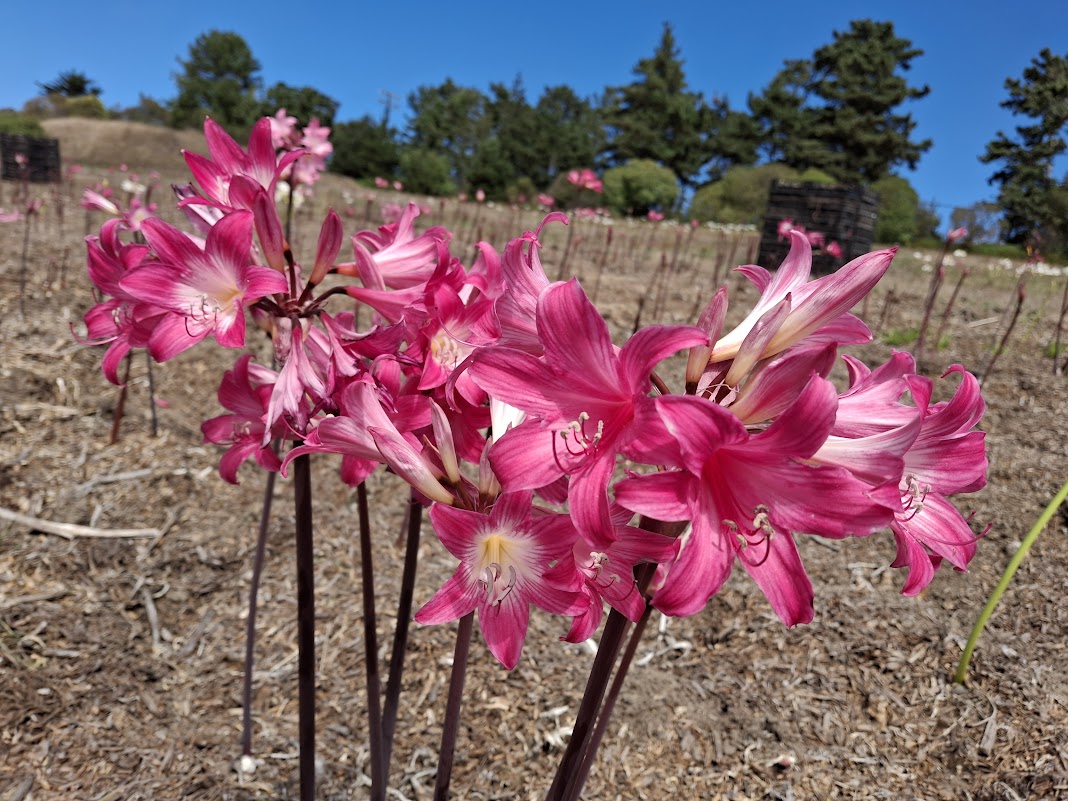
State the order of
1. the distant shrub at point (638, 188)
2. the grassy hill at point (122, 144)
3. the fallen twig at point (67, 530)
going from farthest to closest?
the distant shrub at point (638, 188) → the grassy hill at point (122, 144) → the fallen twig at point (67, 530)

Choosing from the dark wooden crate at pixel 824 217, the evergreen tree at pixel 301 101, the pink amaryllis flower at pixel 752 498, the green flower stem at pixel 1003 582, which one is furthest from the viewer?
the evergreen tree at pixel 301 101

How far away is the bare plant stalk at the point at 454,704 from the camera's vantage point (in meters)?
1.06

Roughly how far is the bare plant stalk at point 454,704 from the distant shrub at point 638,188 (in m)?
26.5

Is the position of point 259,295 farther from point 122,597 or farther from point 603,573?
point 122,597

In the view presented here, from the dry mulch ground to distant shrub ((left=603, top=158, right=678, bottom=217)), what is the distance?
24.3m

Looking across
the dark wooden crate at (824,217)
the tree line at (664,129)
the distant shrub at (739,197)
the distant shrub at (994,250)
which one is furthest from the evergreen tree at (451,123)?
the dark wooden crate at (824,217)

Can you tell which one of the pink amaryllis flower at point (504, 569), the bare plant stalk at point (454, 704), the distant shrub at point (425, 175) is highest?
the distant shrub at point (425, 175)

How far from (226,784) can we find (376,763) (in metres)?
1.02

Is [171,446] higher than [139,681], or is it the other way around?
[171,446]

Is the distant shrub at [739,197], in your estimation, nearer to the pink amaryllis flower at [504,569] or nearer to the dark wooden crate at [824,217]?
the dark wooden crate at [824,217]

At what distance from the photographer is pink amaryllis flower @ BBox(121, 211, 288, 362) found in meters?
1.01

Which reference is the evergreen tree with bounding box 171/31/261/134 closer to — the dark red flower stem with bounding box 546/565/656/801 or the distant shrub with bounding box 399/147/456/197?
the distant shrub with bounding box 399/147/456/197

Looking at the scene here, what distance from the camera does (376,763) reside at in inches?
49.3

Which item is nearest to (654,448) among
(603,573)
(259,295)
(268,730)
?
(603,573)
